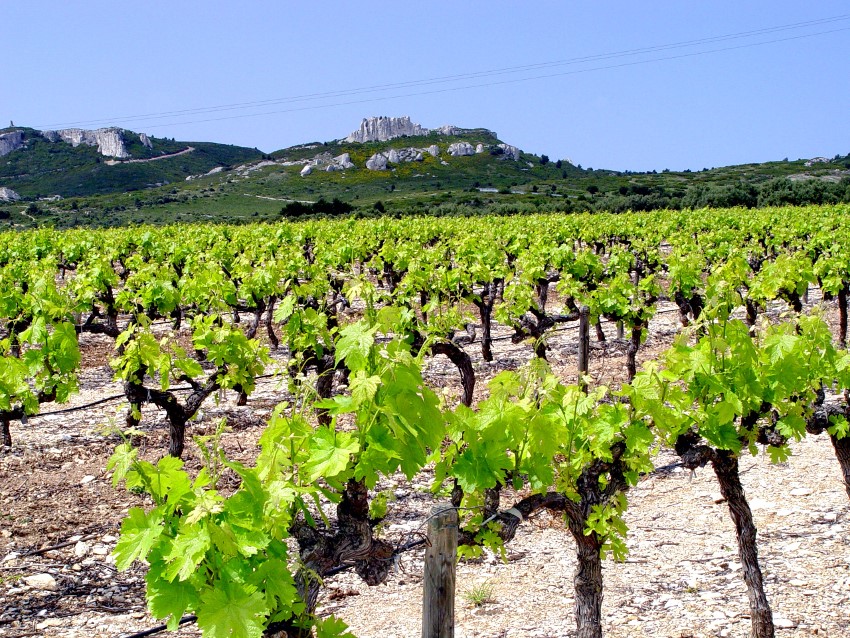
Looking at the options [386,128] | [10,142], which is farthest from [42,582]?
[386,128]

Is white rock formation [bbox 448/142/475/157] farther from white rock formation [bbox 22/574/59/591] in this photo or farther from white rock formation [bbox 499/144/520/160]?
white rock formation [bbox 22/574/59/591]

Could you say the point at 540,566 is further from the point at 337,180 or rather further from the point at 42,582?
the point at 337,180

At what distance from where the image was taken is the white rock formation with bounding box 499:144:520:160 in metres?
113

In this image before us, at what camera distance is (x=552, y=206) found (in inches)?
1918

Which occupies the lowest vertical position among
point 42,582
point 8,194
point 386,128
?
point 42,582

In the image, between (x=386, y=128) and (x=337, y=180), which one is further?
(x=386, y=128)

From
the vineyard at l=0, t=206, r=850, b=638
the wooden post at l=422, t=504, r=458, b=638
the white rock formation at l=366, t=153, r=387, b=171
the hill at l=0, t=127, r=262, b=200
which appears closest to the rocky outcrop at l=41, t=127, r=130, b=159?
the hill at l=0, t=127, r=262, b=200

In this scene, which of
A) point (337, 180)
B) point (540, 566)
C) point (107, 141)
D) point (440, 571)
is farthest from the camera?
point (107, 141)

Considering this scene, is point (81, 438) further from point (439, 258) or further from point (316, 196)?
point (316, 196)

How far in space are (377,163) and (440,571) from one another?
102190 mm

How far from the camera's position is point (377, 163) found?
10219cm

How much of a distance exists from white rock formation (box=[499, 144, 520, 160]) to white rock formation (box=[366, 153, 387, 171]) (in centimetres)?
2123

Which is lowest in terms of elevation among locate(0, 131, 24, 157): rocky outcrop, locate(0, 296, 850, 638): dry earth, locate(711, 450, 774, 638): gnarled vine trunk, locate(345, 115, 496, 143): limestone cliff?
locate(0, 296, 850, 638): dry earth

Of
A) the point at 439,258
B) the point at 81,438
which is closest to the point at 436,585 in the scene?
the point at 81,438
